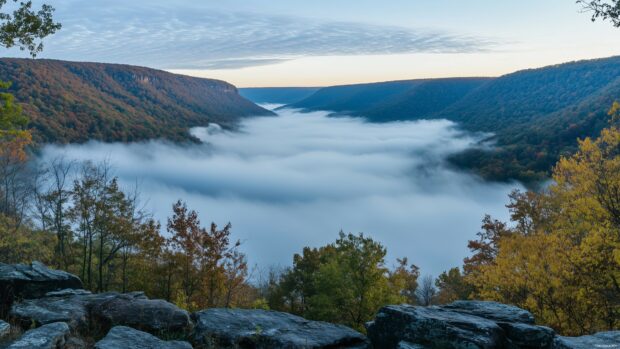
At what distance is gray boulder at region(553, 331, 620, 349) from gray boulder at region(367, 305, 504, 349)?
4.39 ft

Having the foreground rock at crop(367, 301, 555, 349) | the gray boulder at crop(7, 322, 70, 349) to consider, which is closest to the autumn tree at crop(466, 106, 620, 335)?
the foreground rock at crop(367, 301, 555, 349)

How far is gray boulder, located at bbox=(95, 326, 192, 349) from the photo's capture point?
9.02m

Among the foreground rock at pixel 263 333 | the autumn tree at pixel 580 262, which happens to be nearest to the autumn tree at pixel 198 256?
the foreground rock at pixel 263 333

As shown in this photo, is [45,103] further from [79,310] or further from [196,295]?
[79,310]

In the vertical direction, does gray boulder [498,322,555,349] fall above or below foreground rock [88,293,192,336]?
above

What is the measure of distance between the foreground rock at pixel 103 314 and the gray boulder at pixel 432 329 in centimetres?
560

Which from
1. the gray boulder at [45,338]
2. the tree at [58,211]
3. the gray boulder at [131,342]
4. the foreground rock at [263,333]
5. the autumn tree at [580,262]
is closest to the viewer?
the gray boulder at [45,338]

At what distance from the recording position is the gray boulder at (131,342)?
9016 millimetres

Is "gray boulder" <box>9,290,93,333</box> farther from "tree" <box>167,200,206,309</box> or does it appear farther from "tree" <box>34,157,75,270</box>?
"tree" <box>167,200,206,309</box>

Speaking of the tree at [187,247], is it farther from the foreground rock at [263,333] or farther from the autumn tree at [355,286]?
the foreground rock at [263,333]

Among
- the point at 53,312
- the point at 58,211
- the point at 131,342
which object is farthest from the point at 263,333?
the point at 58,211

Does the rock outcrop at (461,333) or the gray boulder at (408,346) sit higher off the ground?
the rock outcrop at (461,333)

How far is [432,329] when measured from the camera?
9.92m

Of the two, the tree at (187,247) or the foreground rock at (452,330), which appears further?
the tree at (187,247)
